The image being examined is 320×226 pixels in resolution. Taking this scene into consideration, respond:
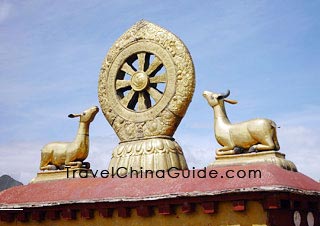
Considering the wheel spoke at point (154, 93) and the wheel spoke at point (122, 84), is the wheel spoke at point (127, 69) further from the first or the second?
the wheel spoke at point (154, 93)

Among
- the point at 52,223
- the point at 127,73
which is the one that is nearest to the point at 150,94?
the point at 127,73

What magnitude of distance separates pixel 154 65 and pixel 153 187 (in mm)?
3663

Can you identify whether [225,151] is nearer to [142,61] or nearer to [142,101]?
[142,101]

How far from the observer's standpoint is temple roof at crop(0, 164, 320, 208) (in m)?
9.18

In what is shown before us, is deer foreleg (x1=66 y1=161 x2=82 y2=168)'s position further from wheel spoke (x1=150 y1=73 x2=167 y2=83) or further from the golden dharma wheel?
wheel spoke (x1=150 y1=73 x2=167 y2=83)

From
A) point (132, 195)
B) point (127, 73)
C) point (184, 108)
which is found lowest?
point (132, 195)

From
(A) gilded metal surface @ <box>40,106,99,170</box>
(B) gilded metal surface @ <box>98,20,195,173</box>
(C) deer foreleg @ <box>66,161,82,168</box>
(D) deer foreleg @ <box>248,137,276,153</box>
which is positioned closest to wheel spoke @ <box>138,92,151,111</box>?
(B) gilded metal surface @ <box>98,20,195,173</box>

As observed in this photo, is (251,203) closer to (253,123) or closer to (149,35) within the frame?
(253,123)

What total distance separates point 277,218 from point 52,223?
5577mm

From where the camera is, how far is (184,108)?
12.2m

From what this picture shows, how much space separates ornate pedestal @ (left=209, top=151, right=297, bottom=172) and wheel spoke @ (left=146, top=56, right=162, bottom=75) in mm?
3305

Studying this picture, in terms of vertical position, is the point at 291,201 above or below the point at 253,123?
below

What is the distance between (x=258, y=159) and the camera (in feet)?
33.6

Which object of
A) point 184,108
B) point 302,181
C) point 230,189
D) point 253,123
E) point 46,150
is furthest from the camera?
point 46,150
